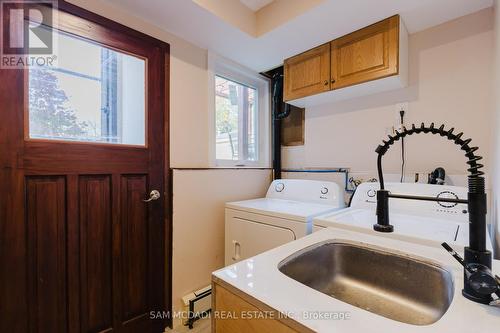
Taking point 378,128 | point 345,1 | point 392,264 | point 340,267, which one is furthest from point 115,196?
point 378,128

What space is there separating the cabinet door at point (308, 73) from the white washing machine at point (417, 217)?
0.88 meters

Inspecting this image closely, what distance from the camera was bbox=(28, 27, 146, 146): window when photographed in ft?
4.10

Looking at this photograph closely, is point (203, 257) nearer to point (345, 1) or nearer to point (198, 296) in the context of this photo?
point (198, 296)

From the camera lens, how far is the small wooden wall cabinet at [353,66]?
1.55 meters

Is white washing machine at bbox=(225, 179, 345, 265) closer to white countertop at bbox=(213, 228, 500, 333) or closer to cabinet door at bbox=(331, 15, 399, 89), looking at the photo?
white countertop at bbox=(213, 228, 500, 333)

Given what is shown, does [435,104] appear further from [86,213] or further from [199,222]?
[86,213]

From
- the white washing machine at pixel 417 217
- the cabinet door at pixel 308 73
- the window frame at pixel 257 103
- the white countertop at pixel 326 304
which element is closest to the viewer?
the white countertop at pixel 326 304

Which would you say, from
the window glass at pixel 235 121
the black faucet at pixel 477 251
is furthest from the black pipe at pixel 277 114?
the black faucet at pixel 477 251

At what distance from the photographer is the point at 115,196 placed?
1484 millimetres

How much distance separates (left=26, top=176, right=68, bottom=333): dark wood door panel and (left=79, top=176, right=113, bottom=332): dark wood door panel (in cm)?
9

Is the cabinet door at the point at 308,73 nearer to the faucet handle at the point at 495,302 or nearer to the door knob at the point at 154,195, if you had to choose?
the door knob at the point at 154,195

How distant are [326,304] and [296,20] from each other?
5.56 ft

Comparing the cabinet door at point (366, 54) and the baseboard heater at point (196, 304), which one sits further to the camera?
the baseboard heater at point (196, 304)

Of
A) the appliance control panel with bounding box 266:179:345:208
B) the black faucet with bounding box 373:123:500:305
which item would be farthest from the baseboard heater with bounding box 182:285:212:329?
the black faucet with bounding box 373:123:500:305
